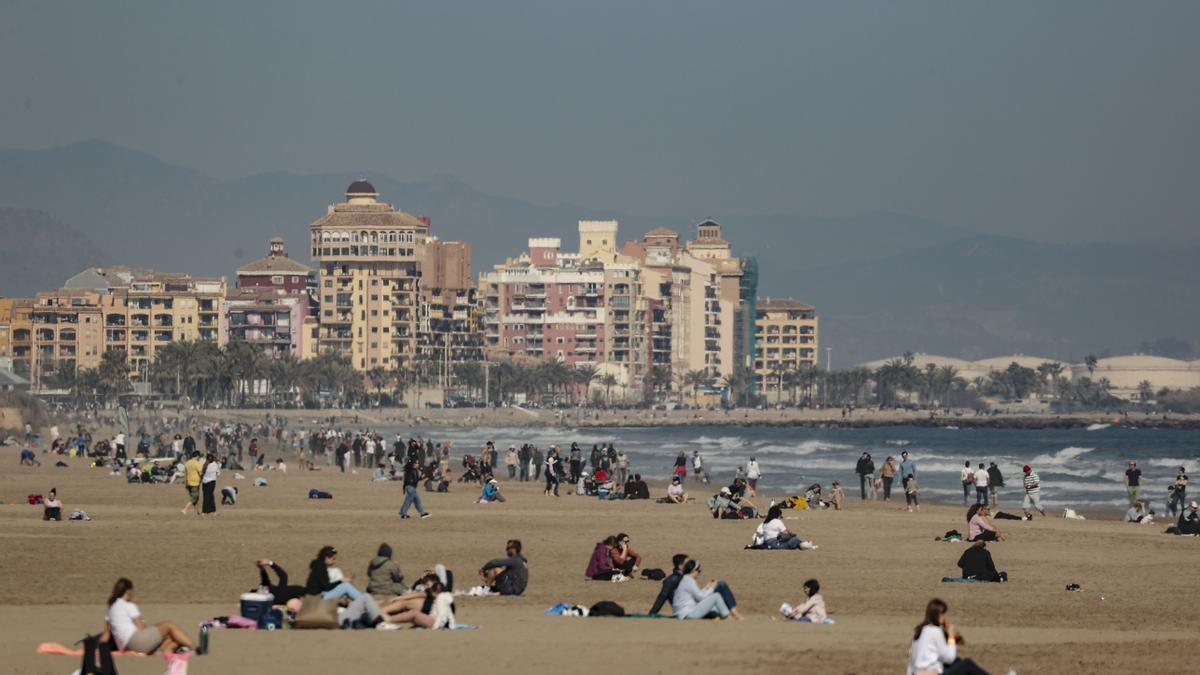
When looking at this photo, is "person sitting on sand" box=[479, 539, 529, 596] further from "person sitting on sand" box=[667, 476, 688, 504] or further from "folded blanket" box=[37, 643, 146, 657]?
"person sitting on sand" box=[667, 476, 688, 504]

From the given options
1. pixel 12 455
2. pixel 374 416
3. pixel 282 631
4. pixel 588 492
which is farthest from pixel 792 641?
pixel 374 416

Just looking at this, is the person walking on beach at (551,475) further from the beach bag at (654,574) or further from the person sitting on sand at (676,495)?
the beach bag at (654,574)

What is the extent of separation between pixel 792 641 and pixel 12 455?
181 feet

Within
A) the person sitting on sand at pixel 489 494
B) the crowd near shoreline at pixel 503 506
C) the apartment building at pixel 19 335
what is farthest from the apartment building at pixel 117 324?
the person sitting on sand at pixel 489 494

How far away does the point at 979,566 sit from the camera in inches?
942

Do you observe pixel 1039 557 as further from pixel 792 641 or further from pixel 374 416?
pixel 374 416

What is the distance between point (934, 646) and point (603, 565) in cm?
916

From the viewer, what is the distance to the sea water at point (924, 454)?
5688cm

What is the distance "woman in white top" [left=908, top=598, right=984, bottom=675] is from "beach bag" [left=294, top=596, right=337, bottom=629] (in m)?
5.63

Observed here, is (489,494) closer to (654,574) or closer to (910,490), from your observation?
(910,490)

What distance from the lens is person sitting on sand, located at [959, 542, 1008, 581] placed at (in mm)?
23938

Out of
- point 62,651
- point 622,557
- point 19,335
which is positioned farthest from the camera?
point 19,335

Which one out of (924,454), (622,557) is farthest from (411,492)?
(924,454)

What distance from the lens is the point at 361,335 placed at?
19725 cm
